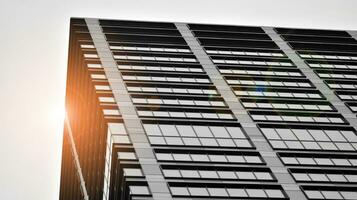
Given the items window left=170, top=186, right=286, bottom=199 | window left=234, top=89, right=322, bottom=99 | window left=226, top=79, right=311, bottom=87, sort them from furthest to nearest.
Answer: window left=226, top=79, right=311, bottom=87 < window left=234, top=89, right=322, bottom=99 < window left=170, top=186, right=286, bottom=199

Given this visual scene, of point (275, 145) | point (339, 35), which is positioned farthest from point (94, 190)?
point (339, 35)

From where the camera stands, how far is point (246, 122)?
77.8m

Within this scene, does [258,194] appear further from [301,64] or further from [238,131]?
[301,64]

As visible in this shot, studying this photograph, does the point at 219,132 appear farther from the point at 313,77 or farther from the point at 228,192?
the point at 313,77

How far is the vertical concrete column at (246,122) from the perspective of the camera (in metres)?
65.4

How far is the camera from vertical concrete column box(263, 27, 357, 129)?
8344cm

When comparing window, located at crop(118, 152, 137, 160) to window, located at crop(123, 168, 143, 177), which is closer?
window, located at crop(123, 168, 143, 177)

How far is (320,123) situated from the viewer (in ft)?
262

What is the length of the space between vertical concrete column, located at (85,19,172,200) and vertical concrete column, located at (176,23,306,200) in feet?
32.8

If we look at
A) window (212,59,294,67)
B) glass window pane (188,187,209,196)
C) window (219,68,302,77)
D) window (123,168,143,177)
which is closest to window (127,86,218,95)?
window (219,68,302,77)

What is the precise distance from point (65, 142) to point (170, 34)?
36.8 metres

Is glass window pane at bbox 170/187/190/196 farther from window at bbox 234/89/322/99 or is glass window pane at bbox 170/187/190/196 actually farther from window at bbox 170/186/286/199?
window at bbox 234/89/322/99

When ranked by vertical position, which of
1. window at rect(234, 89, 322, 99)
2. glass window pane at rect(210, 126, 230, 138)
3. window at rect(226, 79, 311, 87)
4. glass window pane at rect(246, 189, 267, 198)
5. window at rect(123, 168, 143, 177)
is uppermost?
window at rect(226, 79, 311, 87)

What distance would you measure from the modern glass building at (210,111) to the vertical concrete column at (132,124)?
0.12m
